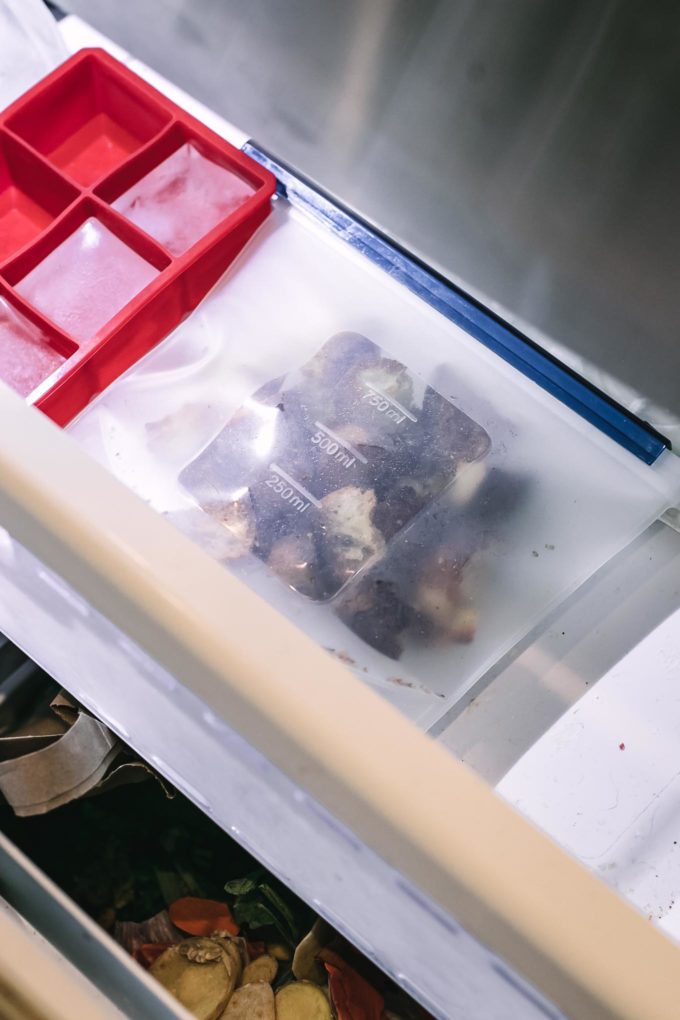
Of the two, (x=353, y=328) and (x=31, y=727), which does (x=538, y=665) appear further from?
(x=31, y=727)

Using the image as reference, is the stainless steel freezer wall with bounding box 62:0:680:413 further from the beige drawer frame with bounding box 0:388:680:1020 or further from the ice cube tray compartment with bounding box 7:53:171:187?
the beige drawer frame with bounding box 0:388:680:1020

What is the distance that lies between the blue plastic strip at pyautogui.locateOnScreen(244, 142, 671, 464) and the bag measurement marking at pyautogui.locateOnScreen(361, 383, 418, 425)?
0.27 ft

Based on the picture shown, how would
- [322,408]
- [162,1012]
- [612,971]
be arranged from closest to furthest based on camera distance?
1. [612,971]
2. [162,1012]
3. [322,408]

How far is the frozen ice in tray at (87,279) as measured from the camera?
75 cm

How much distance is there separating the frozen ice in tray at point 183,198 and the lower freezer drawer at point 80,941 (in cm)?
44

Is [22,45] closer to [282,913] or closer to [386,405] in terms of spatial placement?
[386,405]

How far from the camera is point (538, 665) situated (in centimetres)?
70

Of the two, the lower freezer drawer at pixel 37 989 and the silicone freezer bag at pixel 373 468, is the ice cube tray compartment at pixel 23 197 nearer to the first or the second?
the silicone freezer bag at pixel 373 468

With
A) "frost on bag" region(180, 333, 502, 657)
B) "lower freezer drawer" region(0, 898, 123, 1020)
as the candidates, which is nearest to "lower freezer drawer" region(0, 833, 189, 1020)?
"lower freezer drawer" region(0, 898, 123, 1020)

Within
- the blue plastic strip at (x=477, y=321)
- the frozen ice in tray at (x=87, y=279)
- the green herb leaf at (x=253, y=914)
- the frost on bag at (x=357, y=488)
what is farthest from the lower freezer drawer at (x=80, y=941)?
the blue plastic strip at (x=477, y=321)

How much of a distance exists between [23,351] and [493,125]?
0.35 metres

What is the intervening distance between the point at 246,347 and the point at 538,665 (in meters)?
0.31

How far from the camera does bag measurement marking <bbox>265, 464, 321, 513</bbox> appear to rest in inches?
28.0

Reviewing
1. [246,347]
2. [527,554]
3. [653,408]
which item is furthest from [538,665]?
[246,347]
